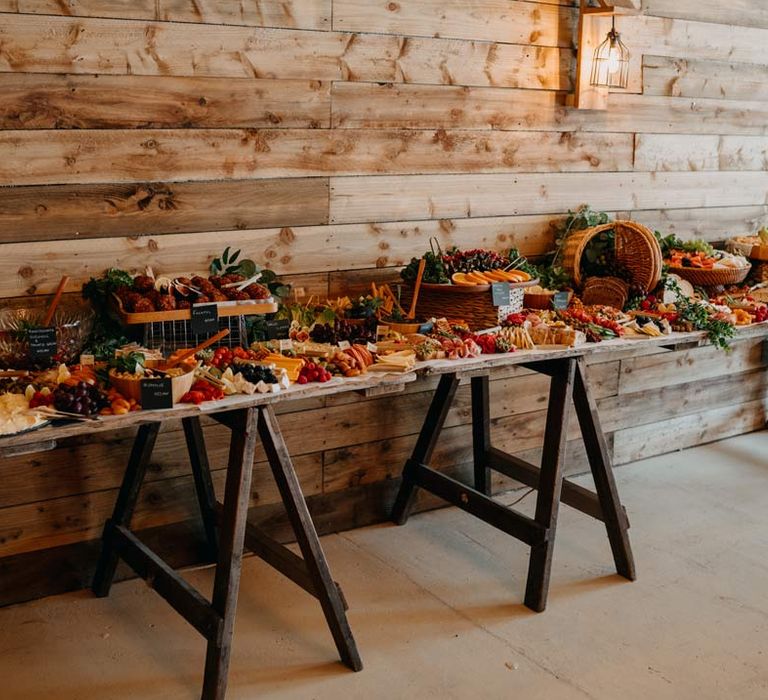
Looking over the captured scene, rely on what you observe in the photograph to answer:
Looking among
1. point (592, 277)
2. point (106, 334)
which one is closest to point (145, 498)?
point (106, 334)

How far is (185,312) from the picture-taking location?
3275 millimetres

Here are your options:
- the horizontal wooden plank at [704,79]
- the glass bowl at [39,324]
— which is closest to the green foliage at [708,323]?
the horizontal wooden plank at [704,79]

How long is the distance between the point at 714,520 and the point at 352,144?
94.3 inches

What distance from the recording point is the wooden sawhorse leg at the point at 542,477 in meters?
3.67

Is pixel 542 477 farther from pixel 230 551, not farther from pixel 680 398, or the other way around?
pixel 680 398

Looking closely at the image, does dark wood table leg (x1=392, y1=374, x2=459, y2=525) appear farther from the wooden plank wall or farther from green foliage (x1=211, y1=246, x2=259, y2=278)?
green foliage (x1=211, y1=246, x2=259, y2=278)

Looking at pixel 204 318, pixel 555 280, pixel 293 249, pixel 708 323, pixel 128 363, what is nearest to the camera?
pixel 128 363

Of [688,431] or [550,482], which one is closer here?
[550,482]

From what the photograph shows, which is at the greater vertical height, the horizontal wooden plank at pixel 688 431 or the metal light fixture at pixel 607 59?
the metal light fixture at pixel 607 59

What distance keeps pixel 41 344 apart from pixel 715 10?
3.93m

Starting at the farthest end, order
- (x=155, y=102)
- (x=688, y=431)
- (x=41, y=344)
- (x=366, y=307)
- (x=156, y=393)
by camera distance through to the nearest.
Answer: (x=688, y=431)
(x=366, y=307)
(x=155, y=102)
(x=41, y=344)
(x=156, y=393)

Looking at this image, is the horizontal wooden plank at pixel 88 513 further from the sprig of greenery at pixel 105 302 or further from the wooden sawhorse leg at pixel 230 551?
the sprig of greenery at pixel 105 302

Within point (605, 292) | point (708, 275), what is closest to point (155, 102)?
point (605, 292)

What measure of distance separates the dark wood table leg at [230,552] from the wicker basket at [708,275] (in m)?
2.60
